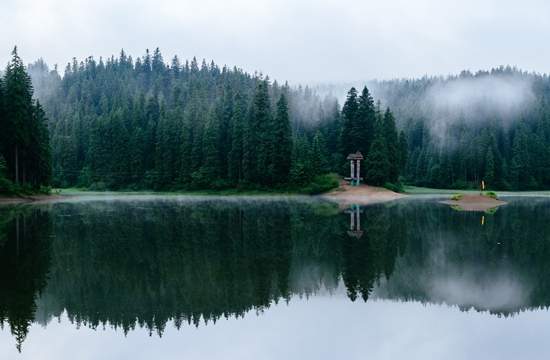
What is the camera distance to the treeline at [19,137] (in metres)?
55.2

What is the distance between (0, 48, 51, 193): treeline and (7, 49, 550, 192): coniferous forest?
0.14m

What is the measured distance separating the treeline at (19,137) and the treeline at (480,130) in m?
79.3

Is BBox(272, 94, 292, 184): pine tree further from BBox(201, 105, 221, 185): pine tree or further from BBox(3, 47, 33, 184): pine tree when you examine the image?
BBox(3, 47, 33, 184): pine tree

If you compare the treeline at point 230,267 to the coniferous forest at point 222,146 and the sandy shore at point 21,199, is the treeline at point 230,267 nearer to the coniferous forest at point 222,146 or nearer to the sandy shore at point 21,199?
the sandy shore at point 21,199

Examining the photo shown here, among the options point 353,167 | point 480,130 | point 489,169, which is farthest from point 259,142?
point 480,130

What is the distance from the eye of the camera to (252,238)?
25.2m

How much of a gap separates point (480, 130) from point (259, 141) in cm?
7602

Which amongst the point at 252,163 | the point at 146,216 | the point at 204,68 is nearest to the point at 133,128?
the point at 252,163

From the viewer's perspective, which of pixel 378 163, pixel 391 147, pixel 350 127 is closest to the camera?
pixel 378 163

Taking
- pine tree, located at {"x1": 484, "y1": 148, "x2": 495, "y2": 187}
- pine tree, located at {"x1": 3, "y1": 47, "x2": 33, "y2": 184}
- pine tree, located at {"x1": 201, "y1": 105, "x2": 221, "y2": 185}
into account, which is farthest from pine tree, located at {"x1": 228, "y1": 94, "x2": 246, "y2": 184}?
pine tree, located at {"x1": 484, "y1": 148, "x2": 495, "y2": 187}

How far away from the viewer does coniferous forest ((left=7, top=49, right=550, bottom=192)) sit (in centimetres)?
6506

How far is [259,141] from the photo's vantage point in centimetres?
8044

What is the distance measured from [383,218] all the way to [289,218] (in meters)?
6.39

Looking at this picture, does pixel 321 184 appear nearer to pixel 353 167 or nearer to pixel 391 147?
pixel 353 167
